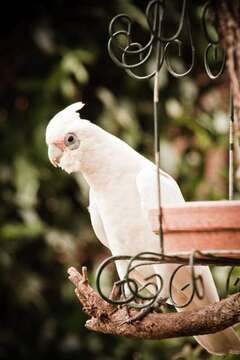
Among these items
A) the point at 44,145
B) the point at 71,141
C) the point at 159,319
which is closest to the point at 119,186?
the point at 71,141

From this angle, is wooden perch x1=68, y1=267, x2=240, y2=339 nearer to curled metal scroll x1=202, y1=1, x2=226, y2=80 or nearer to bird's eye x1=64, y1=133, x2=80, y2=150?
bird's eye x1=64, y1=133, x2=80, y2=150

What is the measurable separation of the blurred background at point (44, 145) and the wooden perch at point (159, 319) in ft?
8.28

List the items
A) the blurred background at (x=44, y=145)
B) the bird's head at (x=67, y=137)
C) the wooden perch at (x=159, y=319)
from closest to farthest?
1. the wooden perch at (x=159, y=319)
2. the bird's head at (x=67, y=137)
3. the blurred background at (x=44, y=145)

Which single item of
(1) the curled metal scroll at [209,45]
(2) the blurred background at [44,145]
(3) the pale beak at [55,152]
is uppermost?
(1) the curled metal scroll at [209,45]

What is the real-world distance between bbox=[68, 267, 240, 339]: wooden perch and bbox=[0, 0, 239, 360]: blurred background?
2.52 m

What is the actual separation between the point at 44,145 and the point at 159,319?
9.16ft

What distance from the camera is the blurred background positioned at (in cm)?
512

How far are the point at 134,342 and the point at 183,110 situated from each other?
1.47 m

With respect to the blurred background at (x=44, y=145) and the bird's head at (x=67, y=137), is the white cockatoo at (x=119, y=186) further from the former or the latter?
the blurred background at (x=44, y=145)

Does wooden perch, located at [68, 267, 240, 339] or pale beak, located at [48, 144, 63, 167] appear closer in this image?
wooden perch, located at [68, 267, 240, 339]

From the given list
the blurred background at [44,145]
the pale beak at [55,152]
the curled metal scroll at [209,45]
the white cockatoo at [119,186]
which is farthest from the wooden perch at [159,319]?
the blurred background at [44,145]

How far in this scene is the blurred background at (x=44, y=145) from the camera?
512cm

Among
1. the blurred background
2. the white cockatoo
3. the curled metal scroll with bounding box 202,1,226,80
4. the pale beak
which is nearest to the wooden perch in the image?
the white cockatoo

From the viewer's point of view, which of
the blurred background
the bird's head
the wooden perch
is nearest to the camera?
the wooden perch
